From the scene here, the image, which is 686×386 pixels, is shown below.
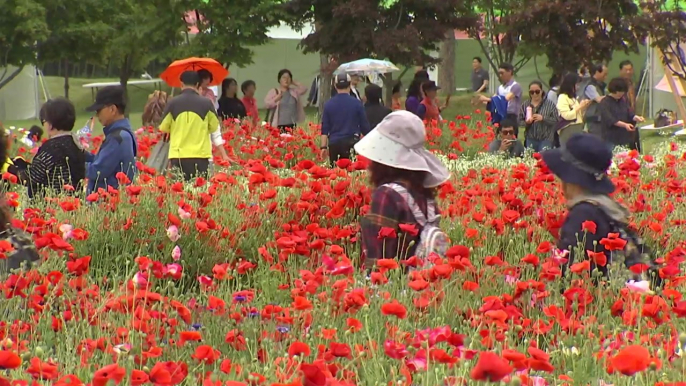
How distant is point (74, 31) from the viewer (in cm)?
2922

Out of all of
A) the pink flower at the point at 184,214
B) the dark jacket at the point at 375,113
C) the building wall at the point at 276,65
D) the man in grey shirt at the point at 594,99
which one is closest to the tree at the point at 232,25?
the man in grey shirt at the point at 594,99

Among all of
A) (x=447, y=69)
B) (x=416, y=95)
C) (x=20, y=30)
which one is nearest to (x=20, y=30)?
(x=20, y=30)

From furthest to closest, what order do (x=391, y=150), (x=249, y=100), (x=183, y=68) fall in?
(x=249, y=100), (x=183, y=68), (x=391, y=150)

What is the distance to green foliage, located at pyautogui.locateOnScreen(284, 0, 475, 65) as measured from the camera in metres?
25.0

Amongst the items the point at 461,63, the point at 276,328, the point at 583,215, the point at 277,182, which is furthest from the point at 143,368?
the point at 461,63

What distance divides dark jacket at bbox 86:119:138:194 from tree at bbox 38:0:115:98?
70.4ft

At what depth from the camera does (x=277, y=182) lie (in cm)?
682

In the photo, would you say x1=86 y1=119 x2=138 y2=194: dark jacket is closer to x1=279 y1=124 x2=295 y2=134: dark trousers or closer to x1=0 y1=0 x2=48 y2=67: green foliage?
x1=279 y1=124 x2=295 y2=134: dark trousers

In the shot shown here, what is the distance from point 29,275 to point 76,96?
38655mm

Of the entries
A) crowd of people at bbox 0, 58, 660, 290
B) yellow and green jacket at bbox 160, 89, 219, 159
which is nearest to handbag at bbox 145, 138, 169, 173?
crowd of people at bbox 0, 58, 660, 290

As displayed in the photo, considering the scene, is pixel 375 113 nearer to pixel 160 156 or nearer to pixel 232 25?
pixel 160 156

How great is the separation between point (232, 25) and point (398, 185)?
70.1 ft

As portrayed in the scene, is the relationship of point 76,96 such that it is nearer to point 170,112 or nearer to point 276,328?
point 170,112

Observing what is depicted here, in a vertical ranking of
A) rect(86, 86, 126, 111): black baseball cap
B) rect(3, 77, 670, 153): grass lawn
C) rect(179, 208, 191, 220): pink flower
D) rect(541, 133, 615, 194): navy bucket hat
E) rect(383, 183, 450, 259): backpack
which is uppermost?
rect(86, 86, 126, 111): black baseball cap
